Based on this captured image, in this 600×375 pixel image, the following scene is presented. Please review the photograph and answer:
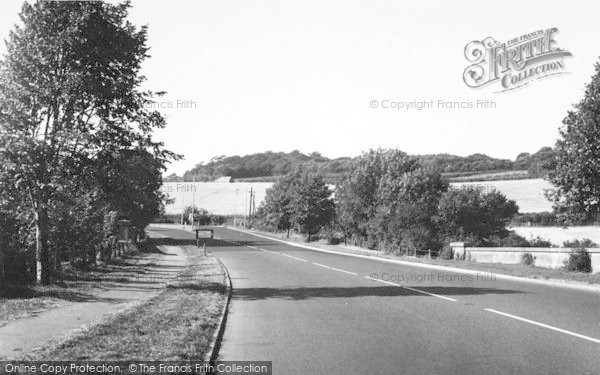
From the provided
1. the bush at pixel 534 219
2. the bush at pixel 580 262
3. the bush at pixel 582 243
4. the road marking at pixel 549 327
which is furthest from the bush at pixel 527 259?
the bush at pixel 534 219

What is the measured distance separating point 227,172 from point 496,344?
167825mm

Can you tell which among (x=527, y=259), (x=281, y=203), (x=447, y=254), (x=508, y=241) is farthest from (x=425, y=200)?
(x=281, y=203)

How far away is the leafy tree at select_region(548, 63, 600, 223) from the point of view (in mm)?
20422

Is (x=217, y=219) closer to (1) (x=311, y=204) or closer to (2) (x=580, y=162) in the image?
(1) (x=311, y=204)

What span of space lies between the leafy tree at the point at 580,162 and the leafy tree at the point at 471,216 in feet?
60.4

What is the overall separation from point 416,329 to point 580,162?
13894 mm

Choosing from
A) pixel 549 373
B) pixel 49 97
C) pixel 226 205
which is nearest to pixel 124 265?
pixel 49 97

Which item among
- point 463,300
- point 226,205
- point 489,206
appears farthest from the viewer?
point 226,205

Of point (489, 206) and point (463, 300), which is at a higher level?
point (489, 206)

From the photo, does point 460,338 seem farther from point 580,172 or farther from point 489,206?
point 489,206

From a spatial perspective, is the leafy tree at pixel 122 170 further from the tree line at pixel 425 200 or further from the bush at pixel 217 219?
the bush at pixel 217 219

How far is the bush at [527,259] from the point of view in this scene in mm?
28891

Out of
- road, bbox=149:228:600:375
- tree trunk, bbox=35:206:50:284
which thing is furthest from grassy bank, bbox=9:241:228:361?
tree trunk, bbox=35:206:50:284

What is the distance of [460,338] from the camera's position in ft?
29.3
